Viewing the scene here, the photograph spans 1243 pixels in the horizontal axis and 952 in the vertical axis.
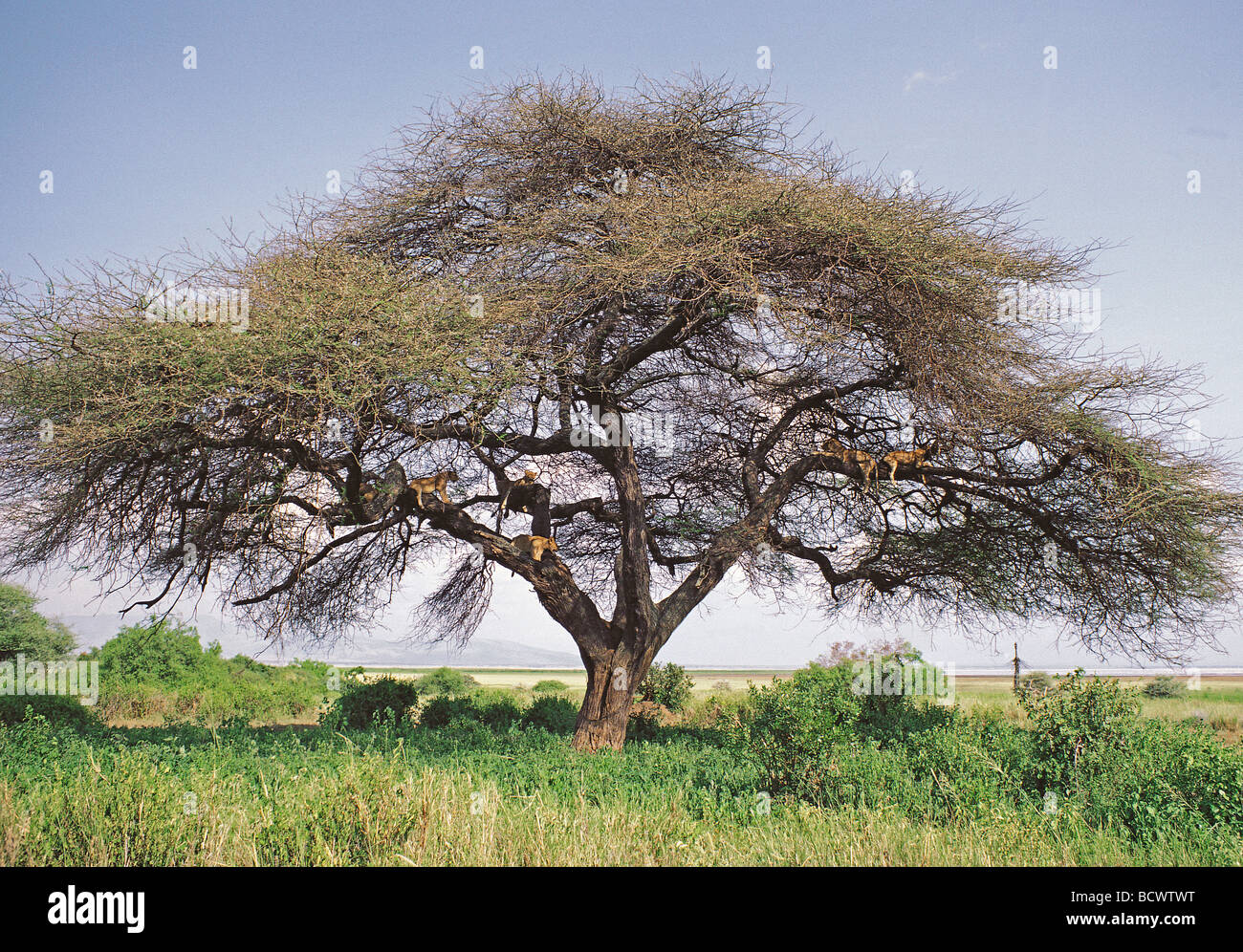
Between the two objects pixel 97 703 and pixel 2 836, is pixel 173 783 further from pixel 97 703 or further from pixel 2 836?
pixel 97 703

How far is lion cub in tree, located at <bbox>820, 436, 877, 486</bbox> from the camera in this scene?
11.6 meters

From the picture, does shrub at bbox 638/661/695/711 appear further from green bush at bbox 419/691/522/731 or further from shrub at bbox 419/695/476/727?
shrub at bbox 419/695/476/727

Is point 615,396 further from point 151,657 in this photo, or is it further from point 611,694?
point 151,657

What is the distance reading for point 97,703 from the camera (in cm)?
1848

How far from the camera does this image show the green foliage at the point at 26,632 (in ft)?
66.7

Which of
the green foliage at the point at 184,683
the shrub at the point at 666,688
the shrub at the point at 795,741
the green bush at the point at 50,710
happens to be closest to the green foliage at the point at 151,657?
the green foliage at the point at 184,683

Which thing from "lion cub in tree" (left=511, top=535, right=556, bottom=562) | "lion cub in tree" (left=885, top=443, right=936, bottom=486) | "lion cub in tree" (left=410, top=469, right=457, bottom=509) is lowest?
"lion cub in tree" (left=511, top=535, right=556, bottom=562)

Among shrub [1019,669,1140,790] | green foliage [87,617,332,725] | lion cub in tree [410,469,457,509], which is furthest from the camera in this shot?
green foliage [87,617,332,725]

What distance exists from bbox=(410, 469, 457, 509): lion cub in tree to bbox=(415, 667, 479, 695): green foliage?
52.8ft

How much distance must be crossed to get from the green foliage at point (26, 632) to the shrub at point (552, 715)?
12.1 metres
